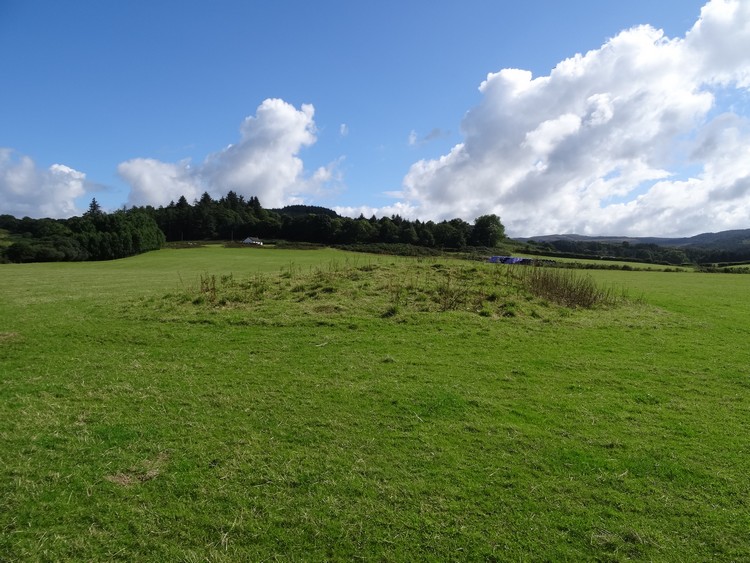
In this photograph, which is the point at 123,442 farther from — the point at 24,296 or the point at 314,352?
the point at 24,296

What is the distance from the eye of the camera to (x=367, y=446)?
17.3ft

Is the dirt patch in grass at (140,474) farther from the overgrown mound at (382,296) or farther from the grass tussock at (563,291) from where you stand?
the grass tussock at (563,291)

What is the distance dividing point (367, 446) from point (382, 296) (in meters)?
10.6

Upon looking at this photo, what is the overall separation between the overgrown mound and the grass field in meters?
2.24

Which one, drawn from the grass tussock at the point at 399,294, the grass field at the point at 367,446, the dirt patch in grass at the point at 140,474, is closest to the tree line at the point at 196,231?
the grass tussock at the point at 399,294

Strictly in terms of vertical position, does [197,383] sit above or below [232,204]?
below

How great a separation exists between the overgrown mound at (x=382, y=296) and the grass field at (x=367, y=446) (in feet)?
7.35

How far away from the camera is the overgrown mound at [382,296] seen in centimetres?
1381

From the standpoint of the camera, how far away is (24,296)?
17406 millimetres

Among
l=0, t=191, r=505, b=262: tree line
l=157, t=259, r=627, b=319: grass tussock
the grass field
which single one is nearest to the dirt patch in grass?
the grass field

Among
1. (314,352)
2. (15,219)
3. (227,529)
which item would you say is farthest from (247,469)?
(15,219)

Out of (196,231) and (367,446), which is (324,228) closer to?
(196,231)

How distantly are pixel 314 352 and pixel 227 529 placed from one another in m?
5.97

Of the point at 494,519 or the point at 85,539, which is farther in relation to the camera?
the point at 494,519
